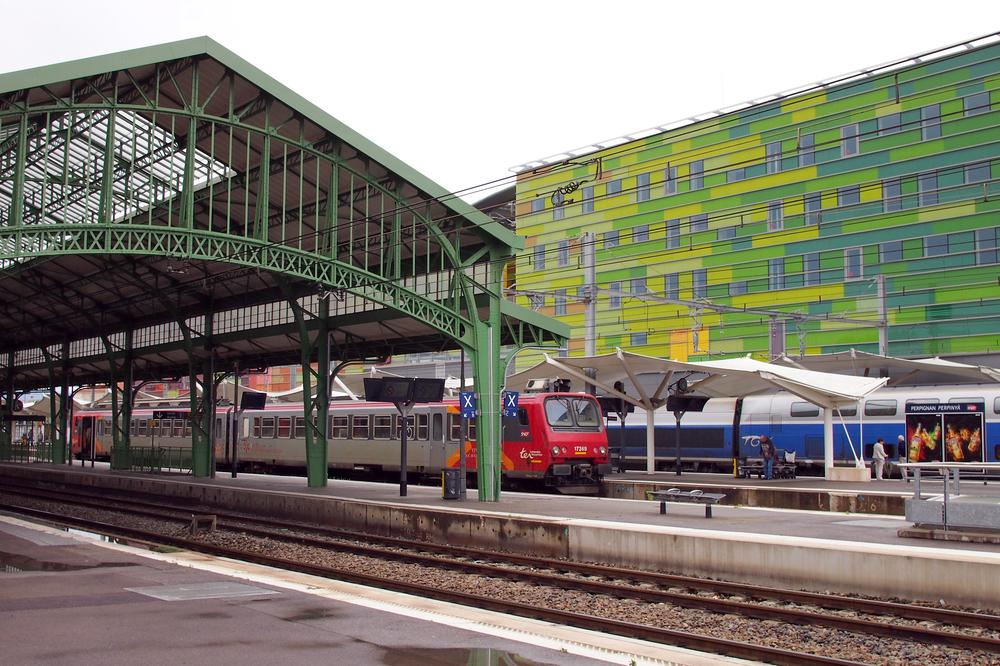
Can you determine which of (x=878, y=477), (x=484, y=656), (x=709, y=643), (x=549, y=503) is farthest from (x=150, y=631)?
(x=878, y=477)

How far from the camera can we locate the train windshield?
85.8 feet

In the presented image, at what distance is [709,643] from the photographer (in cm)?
923

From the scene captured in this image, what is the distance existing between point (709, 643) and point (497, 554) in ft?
20.6

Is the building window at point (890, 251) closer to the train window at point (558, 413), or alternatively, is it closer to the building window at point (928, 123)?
the building window at point (928, 123)

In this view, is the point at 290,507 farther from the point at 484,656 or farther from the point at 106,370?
the point at 106,370

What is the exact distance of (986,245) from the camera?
40438 millimetres

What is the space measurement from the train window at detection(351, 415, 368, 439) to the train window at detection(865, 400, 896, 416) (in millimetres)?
17454

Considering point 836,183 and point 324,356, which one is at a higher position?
point 836,183

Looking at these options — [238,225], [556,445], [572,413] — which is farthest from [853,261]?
[238,225]

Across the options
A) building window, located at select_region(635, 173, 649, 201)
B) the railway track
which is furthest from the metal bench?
building window, located at select_region(635, 173, 649, 201)

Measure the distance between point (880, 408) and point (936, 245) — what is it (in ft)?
43.9

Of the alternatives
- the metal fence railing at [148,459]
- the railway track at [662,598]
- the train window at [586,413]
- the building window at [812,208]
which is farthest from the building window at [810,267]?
the railway track at [662,598]

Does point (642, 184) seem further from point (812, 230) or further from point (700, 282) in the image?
point (812, 230)

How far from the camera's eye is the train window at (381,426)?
3109 cm
